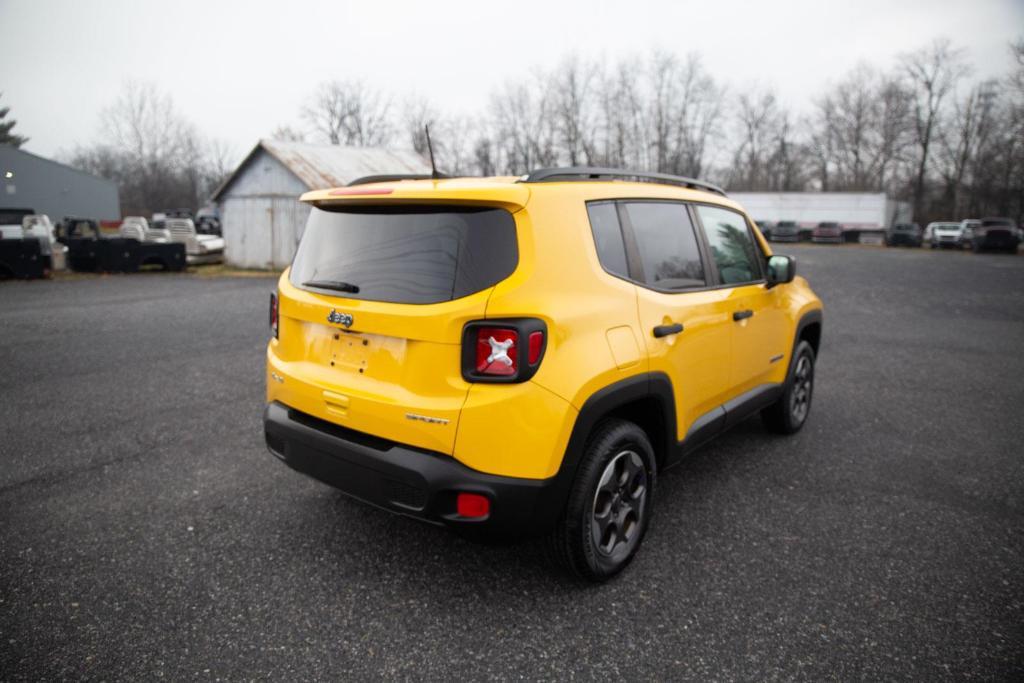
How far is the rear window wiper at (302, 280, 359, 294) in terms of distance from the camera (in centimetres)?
263

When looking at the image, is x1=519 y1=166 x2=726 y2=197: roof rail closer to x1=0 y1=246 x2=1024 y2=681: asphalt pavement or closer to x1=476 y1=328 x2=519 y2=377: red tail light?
x1=476 y1=328 x2=519 y2=377: red tail light

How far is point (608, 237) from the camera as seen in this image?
109 inches

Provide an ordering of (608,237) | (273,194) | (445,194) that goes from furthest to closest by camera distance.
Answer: (273,194) → (608,237) → (445,194)

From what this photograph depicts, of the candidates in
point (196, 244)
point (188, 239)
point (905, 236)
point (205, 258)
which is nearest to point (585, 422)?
point (196, 244)

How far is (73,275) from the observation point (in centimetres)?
1770

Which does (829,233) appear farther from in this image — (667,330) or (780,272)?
(667,330)

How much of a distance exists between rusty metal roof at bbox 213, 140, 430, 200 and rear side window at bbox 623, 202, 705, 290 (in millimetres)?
17510

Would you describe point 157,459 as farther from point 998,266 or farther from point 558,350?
point 998,266

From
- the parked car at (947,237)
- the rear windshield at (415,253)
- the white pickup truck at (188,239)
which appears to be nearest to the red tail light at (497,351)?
the rear windshield at (415,253)

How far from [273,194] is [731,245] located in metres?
19.2

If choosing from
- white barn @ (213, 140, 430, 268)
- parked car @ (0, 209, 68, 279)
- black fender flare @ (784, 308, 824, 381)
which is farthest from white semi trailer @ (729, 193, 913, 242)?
black fender flare @ (784, 308, 824, 381)

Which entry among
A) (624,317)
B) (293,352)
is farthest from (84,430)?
(624,317)

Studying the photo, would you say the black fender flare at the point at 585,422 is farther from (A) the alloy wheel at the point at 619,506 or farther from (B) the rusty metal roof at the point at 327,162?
(B) the rusty metal roof at the point at 327,162

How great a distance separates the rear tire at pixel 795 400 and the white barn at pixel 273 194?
17206 millimetres
